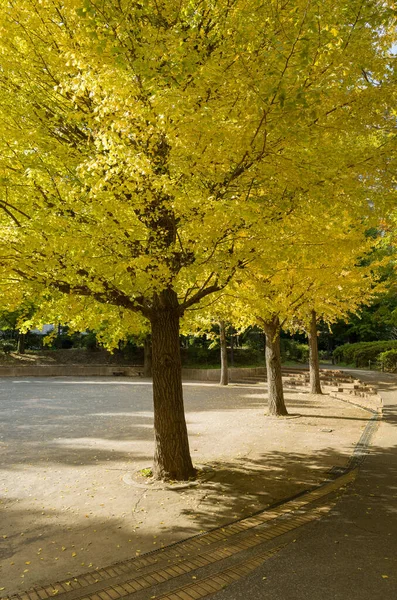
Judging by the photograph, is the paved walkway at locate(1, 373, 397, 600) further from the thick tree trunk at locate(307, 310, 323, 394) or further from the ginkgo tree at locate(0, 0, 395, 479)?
the thick tree trunk at locate(307, 310, 323, 394)

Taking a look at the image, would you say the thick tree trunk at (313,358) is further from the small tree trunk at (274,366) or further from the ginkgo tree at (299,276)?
the small tree trunk at (274,366)

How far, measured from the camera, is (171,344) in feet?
25.0

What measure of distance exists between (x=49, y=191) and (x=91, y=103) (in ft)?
4.64

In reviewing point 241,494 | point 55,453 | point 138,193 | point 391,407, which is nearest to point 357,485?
point 241,494

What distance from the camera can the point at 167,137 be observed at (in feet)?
19.4

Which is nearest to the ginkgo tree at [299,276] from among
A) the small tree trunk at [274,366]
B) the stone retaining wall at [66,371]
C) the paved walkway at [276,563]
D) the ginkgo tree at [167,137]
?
the small tree trunk at [274,366]

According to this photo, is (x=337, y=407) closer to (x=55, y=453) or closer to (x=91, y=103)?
(x=55, y=453)

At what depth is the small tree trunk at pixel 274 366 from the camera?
13598 mm

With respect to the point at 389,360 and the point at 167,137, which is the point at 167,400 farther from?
the point at 389,360

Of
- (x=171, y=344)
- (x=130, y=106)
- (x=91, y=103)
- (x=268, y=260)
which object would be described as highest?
(x=91, y=103)

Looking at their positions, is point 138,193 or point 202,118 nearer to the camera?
point 202,118

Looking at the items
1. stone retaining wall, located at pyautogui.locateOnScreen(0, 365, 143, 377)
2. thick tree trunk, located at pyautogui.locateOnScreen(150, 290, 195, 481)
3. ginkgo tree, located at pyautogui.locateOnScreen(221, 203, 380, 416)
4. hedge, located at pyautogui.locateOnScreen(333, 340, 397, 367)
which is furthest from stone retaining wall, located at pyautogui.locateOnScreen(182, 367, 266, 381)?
thick tree trunk, located at pyautogui.locateOnScreen(150, 290, 195, 481)

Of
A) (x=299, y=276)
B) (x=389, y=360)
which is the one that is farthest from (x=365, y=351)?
(x=299, y=276)

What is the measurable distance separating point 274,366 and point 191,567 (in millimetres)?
9369
